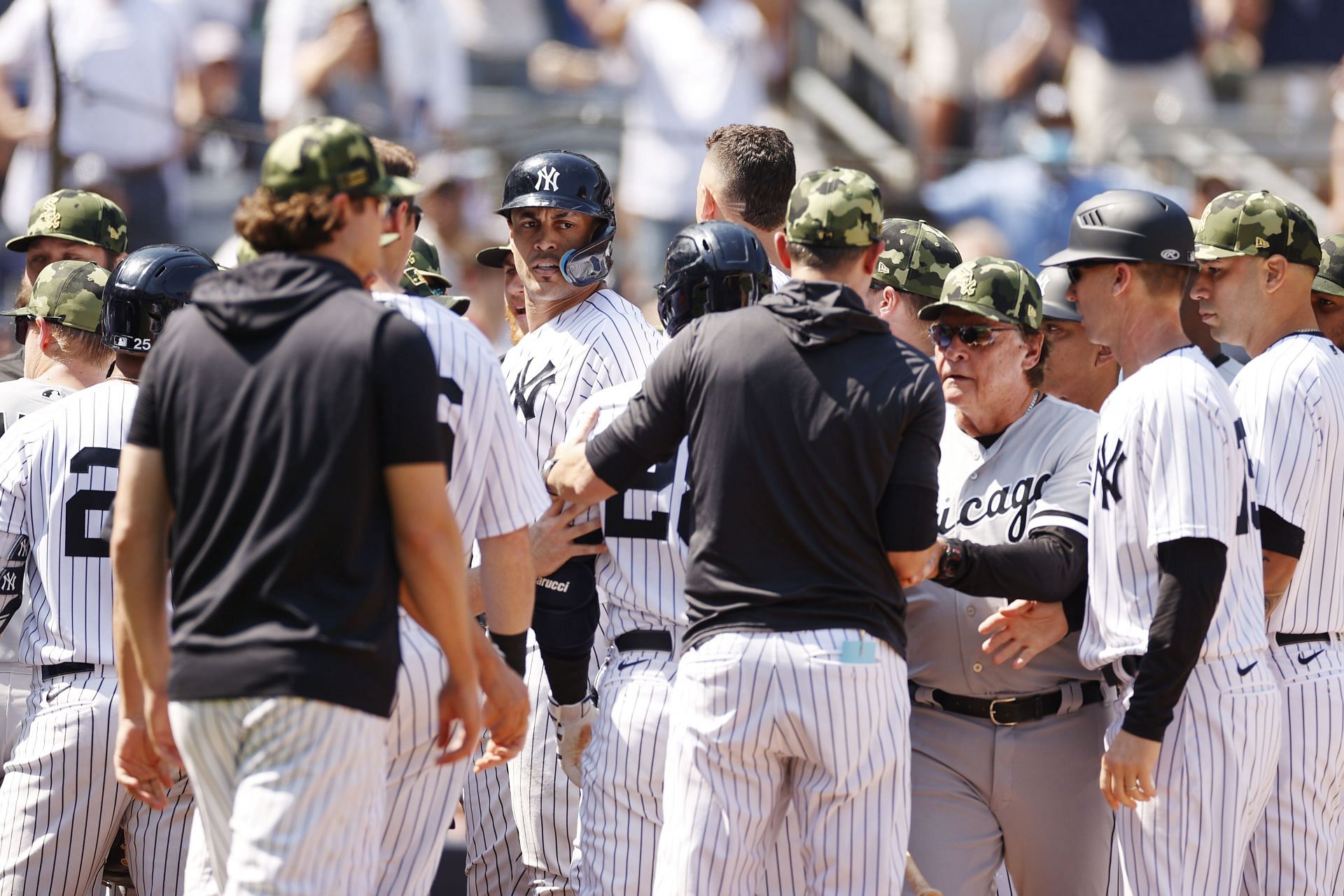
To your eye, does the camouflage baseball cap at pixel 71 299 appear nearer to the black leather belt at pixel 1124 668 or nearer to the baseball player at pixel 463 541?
the baseball player at pixel 463 541

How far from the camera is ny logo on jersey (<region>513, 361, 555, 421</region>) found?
4.68 metres

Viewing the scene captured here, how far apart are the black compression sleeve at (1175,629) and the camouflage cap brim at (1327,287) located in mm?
1926

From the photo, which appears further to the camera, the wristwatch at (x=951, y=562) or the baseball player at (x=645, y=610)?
the baseball player at (x=645, y=610)

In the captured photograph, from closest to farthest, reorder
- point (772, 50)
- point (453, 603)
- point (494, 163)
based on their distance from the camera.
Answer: point (453, 603) → point (494, 163) → point (772, 50)

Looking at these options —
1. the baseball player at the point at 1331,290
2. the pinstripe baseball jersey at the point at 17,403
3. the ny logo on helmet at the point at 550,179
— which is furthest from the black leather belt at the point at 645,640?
the baseball player at the point at 1331,290

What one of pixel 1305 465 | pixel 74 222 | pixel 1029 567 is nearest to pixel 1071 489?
pixel 1029 567

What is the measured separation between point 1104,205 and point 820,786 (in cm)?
180

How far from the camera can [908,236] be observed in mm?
4754

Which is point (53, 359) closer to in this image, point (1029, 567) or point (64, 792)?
point (64, 792)

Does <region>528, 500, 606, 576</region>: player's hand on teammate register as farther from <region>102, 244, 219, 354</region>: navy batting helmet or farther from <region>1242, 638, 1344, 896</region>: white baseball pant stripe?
<region>1242, 638, 1344, 896</region>: white baseball pant stripe

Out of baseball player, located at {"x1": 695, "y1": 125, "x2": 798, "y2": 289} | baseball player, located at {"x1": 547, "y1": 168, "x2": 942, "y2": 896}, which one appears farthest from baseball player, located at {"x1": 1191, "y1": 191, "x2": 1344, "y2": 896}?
baseball player, located at {"x1": 695, "y1": 125, "x2": 798, "y2": 289}

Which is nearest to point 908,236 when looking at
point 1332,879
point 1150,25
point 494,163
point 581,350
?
point 581,350

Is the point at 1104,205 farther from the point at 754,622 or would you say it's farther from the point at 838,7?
the point at 838,7

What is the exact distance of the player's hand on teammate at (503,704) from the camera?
3295 millimetres
